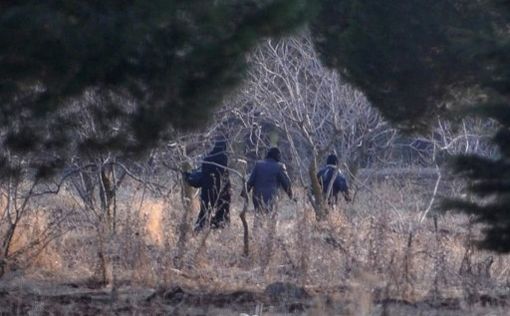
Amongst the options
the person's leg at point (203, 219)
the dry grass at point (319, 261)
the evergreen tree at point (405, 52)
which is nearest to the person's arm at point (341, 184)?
the dry grass at point (319, 261)

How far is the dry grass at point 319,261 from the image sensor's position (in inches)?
410

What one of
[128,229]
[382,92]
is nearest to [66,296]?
[128,229]

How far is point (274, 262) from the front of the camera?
12039mm

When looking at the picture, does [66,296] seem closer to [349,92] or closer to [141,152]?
[141,152]

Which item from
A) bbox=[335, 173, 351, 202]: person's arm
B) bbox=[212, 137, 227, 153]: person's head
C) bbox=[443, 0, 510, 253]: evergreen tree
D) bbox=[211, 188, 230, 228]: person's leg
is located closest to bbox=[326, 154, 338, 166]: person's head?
bbox=[335, 173, 351, 202]: person's arm

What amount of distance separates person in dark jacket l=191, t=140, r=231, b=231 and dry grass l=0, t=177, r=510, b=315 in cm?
22

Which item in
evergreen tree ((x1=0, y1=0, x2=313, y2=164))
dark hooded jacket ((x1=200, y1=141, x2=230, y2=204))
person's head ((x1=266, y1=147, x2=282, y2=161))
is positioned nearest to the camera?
evergreen tree ((x1=0, y1=0, x2=313, y2=164))

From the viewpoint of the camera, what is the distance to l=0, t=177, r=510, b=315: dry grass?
1041 centimetres

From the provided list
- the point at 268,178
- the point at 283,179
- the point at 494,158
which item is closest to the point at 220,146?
the point at 283,179

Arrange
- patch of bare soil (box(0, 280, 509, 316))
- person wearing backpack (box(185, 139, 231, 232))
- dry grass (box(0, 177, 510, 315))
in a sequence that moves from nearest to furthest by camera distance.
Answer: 1. patch of bare soil (box(0, 280, 509, 316))
2. dry grass (box(0, 177, 510, 315))
3. person wearing backpack (box(185, 139, 231, 232))

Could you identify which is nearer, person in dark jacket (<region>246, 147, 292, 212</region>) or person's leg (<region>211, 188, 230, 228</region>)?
person's leg (<region>211, 188, 230, 228</region>)

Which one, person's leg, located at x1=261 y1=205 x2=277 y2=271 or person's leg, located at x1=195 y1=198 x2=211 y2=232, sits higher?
person's leg, located at x1=195 y1=198 x2=211 y2=232

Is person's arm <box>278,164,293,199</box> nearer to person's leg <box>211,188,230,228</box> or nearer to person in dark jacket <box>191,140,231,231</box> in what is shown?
person in dark jacket <box>191,140,231,231</box>

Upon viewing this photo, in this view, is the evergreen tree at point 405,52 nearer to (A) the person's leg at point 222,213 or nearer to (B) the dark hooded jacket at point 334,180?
(A) the person's leg at point 222,213
